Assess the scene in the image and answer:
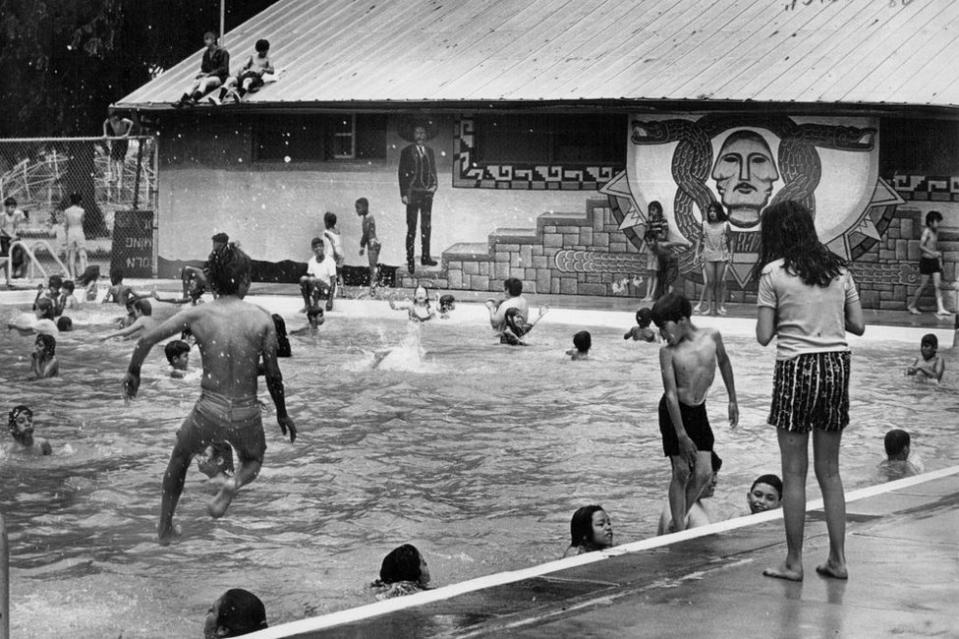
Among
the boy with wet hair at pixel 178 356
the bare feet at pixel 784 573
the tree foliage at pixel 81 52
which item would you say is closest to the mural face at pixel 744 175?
the boy with wet hair at pixel 178 356

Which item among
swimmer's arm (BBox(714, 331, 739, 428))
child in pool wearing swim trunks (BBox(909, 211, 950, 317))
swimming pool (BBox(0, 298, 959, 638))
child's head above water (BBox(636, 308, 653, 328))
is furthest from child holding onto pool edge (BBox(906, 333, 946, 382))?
swimmer's arm (BBox(714, 331, 739, 428))

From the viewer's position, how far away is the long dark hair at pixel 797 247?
779cm

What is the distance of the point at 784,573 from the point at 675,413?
2754 millimetres

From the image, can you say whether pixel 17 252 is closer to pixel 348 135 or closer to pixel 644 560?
pixel 348 135

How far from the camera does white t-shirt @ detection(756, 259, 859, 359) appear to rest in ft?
25.4

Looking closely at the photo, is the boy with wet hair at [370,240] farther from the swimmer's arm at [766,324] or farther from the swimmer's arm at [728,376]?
the swimmer's arm at [766,324]

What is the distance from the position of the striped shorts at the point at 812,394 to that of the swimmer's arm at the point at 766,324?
162mm

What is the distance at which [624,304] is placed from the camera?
27.8 m

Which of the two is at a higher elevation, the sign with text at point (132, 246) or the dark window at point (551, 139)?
the dark window at point (551, 139)

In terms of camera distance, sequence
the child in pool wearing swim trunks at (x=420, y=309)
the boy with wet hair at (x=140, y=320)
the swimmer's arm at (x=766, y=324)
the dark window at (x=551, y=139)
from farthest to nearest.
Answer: the dark window at (x=551, y=139), the child in pool wearing swim trunks at (x=420, y=309), the boy with wet hair at (x=140, y=320), the swimmer's arm at (x=766, y=324)

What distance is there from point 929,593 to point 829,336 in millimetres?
1309

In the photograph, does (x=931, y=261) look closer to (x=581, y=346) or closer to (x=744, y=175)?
(x=744, y=175)

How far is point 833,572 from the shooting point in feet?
25.6

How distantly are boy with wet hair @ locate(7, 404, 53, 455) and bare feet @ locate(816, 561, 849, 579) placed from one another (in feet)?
28.2
